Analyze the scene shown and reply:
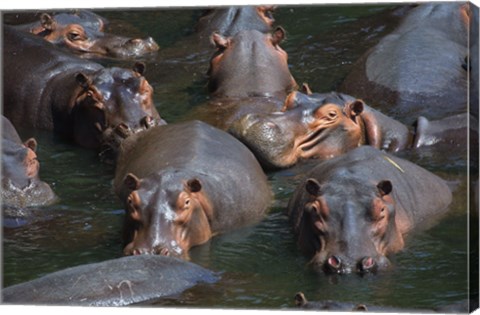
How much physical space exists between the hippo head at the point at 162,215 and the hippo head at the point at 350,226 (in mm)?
697

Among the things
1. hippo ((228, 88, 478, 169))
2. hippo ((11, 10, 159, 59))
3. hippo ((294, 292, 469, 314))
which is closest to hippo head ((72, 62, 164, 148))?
hippo ((228, 88, 478, 169))

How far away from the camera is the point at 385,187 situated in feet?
29.2

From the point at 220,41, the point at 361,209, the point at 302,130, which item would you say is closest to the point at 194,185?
the point at 361,209

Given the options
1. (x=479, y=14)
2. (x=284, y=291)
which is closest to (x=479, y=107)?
(x=479, y=14)

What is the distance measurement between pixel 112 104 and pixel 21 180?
1670 millimetres

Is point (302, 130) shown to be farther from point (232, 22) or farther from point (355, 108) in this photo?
point (232, 22)

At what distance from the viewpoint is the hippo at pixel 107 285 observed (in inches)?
297

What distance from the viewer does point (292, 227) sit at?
975 centimetres

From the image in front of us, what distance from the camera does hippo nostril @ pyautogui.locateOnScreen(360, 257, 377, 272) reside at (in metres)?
8.39

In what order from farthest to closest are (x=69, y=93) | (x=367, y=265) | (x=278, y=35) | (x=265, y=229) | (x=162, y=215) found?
(x=278, y=35)
(x=69, y=93)
(x=265, y=229)
(x=162, y=215)
(x=367, y=265)

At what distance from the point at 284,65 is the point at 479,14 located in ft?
19.9

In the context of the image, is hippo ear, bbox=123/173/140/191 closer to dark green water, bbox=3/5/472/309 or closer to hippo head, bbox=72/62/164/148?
dark green water, bbox=3/5/472/309

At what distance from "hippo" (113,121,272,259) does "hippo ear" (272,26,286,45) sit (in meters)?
2.04

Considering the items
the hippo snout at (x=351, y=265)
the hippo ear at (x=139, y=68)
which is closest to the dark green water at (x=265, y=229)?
the hippo snout at (x=351, y=265)
